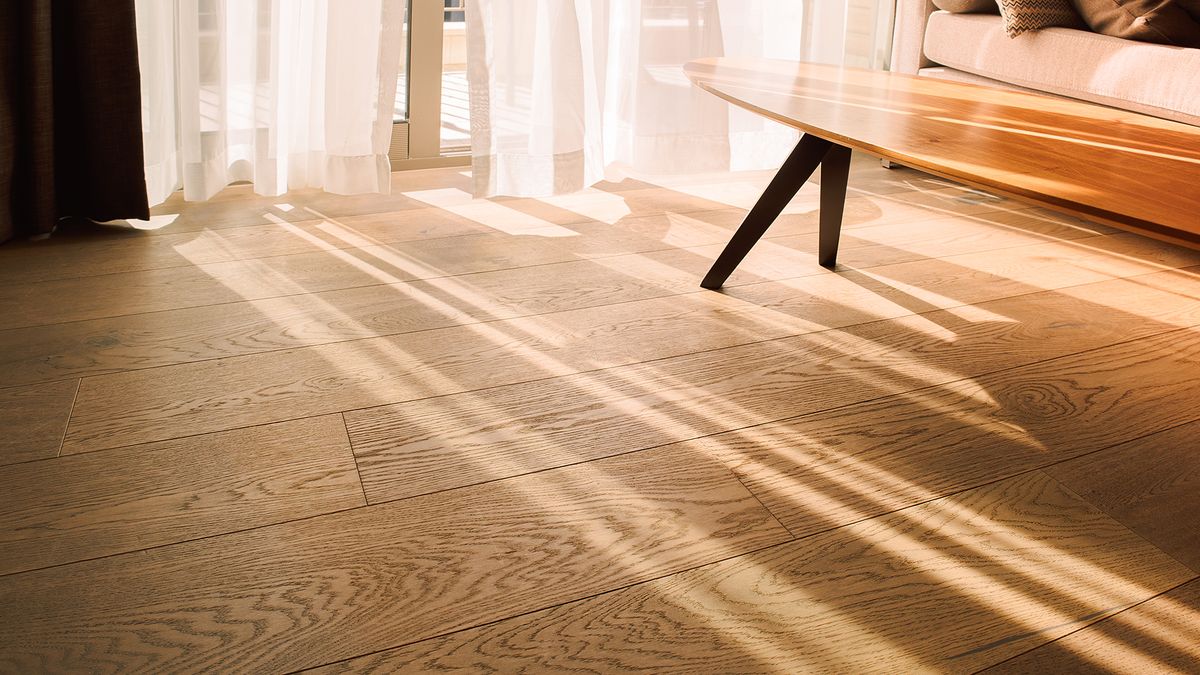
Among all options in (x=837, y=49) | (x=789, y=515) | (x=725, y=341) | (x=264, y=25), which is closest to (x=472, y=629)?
(x=789, y=515)

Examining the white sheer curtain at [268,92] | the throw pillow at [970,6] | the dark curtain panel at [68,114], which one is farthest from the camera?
the throw pillow at [970,6]

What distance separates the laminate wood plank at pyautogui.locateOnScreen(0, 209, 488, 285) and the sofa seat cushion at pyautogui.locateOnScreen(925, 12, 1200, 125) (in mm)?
1383

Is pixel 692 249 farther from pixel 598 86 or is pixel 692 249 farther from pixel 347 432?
pixel 347 432

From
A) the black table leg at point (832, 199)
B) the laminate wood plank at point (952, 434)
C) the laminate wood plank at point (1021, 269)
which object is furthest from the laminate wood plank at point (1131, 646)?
the black table leg at point (832, 199)

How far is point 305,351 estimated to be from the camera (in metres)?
1.58

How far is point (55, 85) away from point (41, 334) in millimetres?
585

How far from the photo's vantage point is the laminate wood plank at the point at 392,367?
1.36 m

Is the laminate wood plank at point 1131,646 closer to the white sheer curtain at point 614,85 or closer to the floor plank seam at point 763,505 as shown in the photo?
the floor plank seam at point 763,505

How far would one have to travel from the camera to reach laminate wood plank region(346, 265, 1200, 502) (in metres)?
1.32

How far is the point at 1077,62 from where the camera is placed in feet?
7.84

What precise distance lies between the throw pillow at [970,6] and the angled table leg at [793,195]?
1.05 meters

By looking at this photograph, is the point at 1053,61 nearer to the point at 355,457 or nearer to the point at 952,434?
the point at 952,434

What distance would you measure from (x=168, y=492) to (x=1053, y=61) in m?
2.19

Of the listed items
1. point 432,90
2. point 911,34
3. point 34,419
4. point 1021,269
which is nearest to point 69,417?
point 34,419
